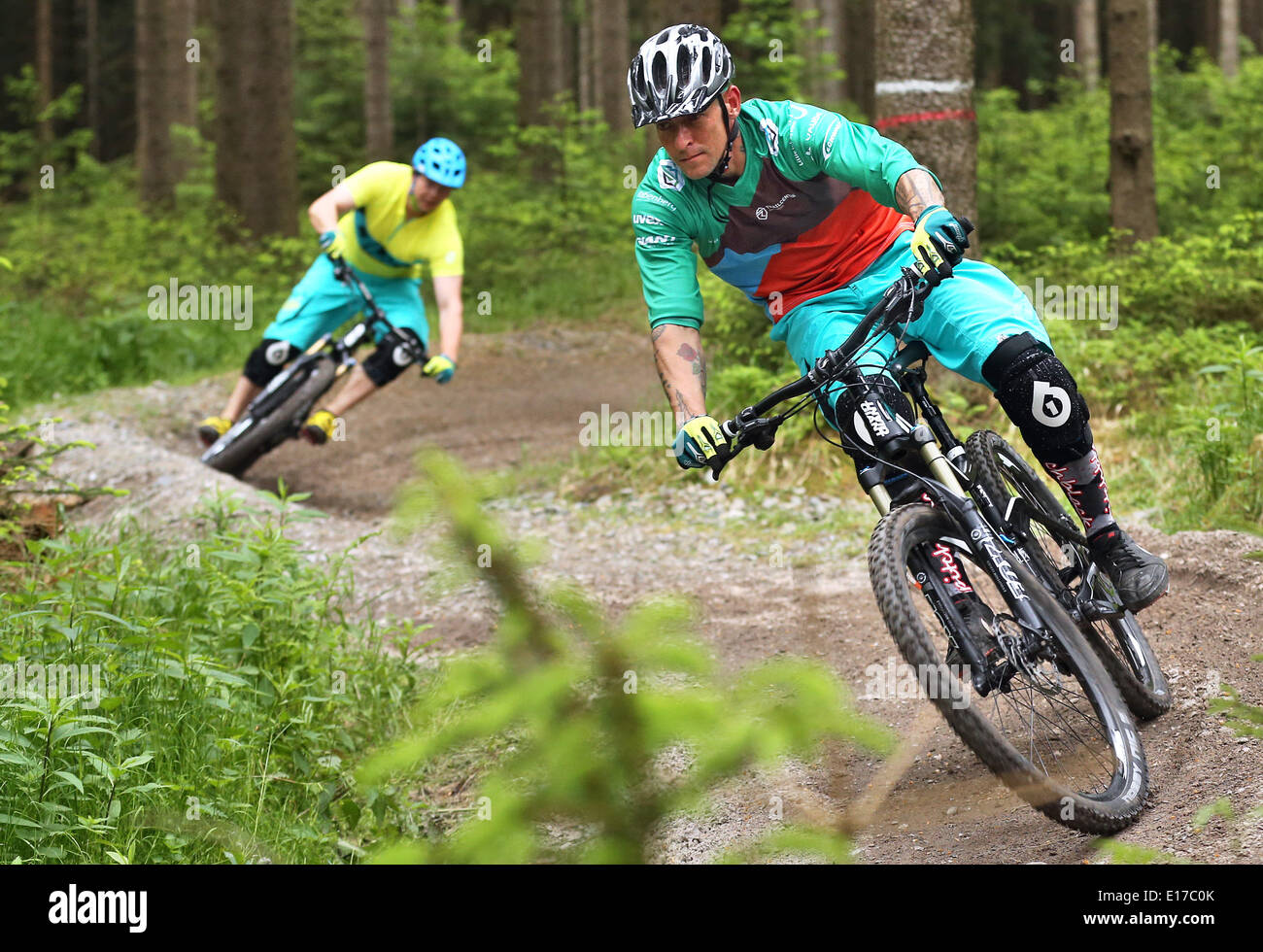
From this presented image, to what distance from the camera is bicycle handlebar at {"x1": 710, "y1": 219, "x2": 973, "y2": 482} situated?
322 cm

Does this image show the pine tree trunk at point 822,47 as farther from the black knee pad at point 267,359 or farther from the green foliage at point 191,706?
the green foliage at point 191,706

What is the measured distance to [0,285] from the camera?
45.8ft

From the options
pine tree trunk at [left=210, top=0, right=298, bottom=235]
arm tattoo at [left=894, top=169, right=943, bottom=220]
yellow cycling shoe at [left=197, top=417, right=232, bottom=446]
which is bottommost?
yellow cycling shoe at [left=197, top=417, right=232, bottom=446]

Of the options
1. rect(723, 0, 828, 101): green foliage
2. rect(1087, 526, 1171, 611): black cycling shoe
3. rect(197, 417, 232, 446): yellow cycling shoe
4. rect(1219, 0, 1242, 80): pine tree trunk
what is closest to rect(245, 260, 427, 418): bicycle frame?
rect(197, 417, 232, 446): yellow cycling shoe

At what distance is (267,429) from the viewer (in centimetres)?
798

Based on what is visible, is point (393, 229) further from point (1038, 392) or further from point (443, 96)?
point (443, 96)

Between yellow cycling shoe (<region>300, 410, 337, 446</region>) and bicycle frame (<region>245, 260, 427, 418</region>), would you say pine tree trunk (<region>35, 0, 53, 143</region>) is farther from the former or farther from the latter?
yellow cycling shoe (<region>300, 410, 337, 446</region>)

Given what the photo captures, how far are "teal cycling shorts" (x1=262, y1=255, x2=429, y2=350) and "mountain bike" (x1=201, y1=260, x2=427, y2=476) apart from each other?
4.7 inches

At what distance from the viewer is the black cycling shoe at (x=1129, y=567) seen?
12.0 ft

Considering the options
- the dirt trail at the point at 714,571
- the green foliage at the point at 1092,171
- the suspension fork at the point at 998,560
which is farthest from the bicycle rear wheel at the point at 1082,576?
the green foliage at the point at 1092,171

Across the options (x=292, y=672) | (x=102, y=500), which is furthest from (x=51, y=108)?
(x=292, y=672)

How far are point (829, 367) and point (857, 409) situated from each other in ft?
0.62

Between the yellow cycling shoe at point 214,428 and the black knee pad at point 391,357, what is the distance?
3.40ft
